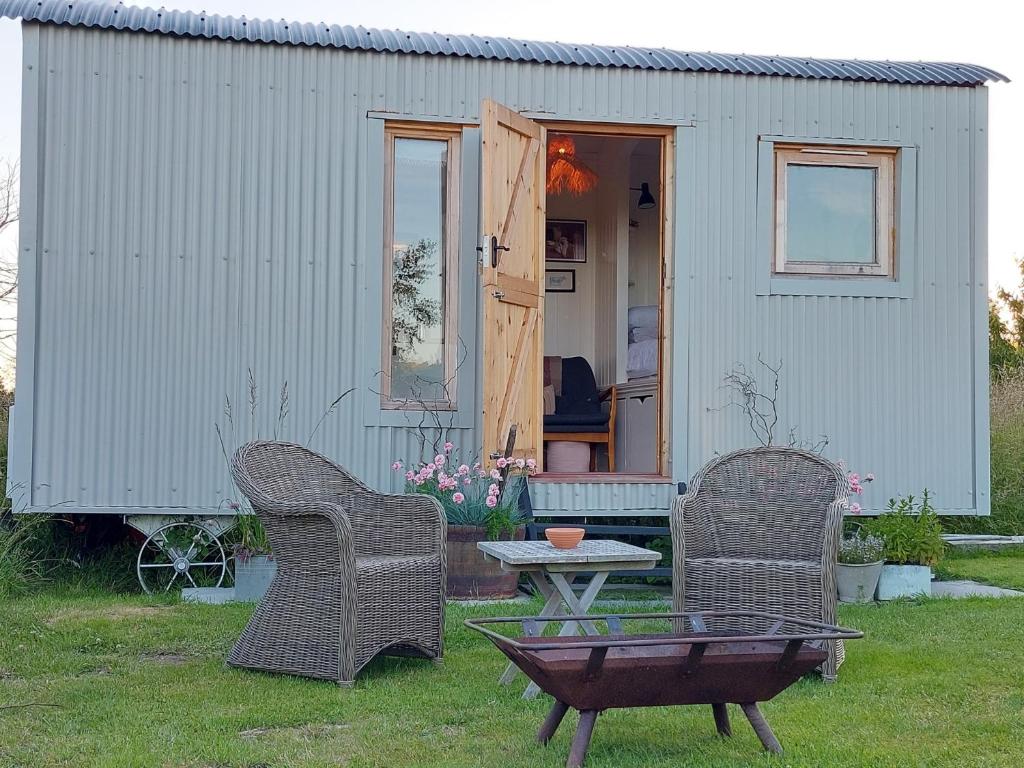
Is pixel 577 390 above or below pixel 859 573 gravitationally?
above

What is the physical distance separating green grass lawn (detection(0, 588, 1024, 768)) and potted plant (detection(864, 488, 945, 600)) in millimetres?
1300

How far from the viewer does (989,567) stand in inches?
307

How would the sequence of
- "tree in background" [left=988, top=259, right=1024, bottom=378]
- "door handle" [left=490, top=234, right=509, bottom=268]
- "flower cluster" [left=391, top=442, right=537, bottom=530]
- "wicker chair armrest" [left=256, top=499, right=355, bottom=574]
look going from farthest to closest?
"tree in background" [left=988, top=259, right=1024, bottom=378] → "door handle" [left=490, top=234, right=509, bottom=268] → "flower cluster" [left=391, top=442, right=537, bottom=530] → "wicker chair armrest" [left=256, top=499, right=355, bottom=574]

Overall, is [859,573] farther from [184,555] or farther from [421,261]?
[184,555]

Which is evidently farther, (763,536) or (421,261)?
(421,261)

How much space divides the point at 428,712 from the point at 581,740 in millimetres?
843

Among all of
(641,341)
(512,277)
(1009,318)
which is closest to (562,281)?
(641,341)

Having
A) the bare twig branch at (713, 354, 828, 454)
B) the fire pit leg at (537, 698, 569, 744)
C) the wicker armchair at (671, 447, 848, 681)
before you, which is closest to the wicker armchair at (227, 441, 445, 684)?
the wicker armchair at (671, 447, 848, 681)

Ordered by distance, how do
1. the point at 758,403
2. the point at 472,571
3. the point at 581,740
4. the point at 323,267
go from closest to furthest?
the point at 581,740, the point at 472,571, the point at 323,267, the point at 758,403

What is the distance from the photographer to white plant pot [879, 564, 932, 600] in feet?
21.3

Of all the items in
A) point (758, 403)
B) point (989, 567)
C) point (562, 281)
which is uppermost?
point (562, 281)

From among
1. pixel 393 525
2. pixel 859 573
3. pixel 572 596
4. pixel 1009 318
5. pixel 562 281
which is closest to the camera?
pixel 572 596

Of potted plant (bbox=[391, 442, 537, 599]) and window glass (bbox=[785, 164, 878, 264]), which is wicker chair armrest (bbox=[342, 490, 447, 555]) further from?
window glass (bbox=[785, 164, 878, 264])

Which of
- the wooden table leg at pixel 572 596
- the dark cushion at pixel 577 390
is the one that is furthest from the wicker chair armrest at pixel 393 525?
the dark cushion at pixel 577 390
